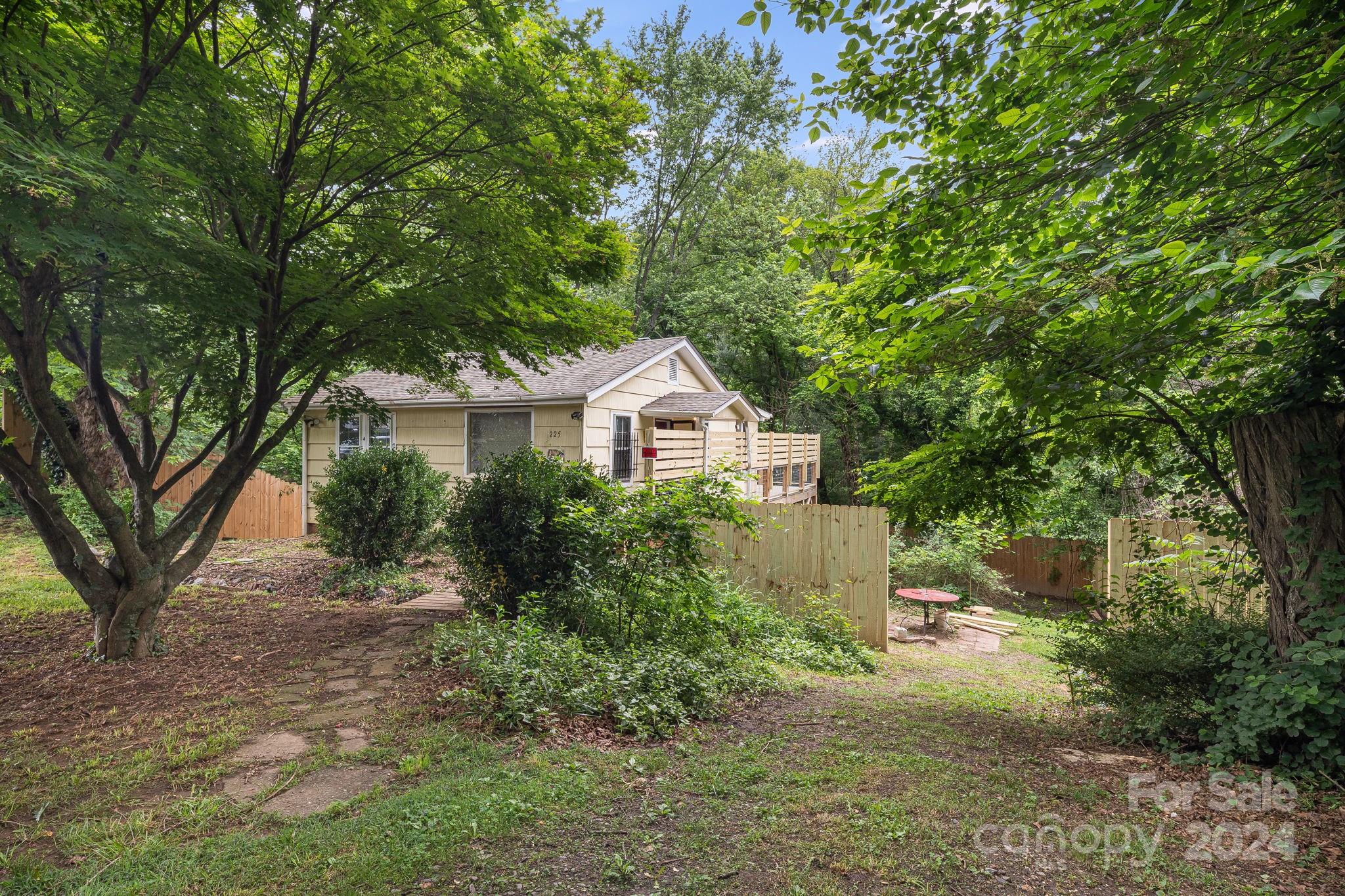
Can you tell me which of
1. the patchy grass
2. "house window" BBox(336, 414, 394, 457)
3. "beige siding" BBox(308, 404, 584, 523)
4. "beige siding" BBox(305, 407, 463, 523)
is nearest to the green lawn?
the patchy grass

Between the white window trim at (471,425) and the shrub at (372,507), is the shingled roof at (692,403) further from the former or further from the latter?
the shrub at (372,507)

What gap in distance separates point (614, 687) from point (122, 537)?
13.7ft

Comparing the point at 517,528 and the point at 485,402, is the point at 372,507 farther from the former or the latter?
the point at 485,402

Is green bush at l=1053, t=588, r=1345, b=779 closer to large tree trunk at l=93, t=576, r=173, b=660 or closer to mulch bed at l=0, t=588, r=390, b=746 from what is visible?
mulch bed at l=0, t=588, r=390, b=746

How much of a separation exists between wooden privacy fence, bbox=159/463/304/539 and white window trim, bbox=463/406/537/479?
4.40 meters

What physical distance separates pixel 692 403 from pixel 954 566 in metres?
6.43

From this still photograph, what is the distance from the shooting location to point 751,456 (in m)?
15.1

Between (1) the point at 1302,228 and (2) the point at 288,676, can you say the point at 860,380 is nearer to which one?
(1) the point at 1302,228

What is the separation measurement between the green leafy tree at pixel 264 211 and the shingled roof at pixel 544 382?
17.5 ft

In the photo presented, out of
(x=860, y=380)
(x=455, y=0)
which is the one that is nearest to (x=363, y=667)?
(x=860, y=380)

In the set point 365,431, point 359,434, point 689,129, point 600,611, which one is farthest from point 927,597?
point 689,129

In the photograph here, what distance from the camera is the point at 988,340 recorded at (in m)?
3.77

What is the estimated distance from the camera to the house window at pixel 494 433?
42.1 ft

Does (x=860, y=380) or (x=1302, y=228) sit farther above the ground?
(x=1302, y=228)
